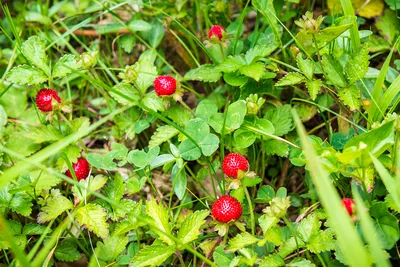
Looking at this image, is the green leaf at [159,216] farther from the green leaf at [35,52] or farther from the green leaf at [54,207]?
the green leaf at [35,52]

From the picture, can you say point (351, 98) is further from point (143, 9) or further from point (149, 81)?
point (143, 9)

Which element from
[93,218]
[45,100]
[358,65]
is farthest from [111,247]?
[358,65]

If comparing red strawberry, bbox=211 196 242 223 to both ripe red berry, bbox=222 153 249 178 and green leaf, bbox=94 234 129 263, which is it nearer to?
ripe red berry, bbox=222 153 249 178

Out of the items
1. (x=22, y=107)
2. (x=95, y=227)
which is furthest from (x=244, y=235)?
(x=22, y=107)

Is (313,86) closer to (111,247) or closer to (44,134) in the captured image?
(111,247)

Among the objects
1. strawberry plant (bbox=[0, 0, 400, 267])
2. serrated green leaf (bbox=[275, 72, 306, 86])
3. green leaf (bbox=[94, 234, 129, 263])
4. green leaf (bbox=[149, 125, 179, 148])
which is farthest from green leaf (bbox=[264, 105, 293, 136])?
green leaf (bbox=[94, 234, 129, 263])
